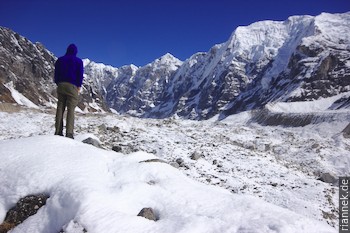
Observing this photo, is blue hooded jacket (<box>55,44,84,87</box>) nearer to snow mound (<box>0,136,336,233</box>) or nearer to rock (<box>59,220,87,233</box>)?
snow mound (<box>0,136,336,233</box>)

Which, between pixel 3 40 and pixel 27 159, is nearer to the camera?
pixel 27 159

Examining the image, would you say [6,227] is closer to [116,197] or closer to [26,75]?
[116,197]

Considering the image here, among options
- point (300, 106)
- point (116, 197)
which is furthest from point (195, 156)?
point (300, 106)

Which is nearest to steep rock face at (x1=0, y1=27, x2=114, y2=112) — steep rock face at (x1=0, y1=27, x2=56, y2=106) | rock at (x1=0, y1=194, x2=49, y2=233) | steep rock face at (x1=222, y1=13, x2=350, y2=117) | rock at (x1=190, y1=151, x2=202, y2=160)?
steep rock face at (x1=0, y1=27, x2=56, y2=106)

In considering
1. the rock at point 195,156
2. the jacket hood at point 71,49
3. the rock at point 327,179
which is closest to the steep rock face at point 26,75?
the rock at point 195,156

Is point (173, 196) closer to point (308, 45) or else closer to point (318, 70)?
point (318, 70)

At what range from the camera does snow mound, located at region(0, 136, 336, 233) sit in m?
5.19

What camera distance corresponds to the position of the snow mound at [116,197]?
5.19 meters

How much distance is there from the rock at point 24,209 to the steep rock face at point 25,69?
274 ft

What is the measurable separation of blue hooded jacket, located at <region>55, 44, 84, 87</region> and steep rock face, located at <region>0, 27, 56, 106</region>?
79.5 metres

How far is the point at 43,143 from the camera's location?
7.95 metres

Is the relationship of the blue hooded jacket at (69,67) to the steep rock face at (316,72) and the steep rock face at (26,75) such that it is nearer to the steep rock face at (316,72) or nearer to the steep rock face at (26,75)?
the steep rock face at (26,75)

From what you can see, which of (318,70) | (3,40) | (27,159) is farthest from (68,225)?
(318,70)

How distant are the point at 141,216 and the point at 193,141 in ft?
46.1
